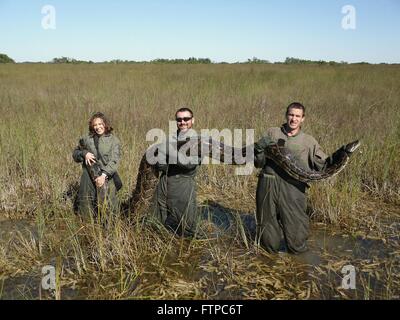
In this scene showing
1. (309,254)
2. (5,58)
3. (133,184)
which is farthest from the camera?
(5,58)

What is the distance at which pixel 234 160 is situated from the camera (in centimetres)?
375

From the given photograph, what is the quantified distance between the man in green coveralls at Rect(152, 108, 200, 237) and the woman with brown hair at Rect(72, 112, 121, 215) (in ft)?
2.21

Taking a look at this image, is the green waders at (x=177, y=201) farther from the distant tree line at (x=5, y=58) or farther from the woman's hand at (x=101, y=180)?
the distant tree line at (x=5, y=58)

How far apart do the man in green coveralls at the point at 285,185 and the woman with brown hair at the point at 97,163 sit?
1835 millimetres

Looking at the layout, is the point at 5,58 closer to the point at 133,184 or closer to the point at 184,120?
the point at 133,184

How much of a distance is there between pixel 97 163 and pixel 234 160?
68.8 inches

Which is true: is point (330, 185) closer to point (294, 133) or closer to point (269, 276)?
point (294, 133)

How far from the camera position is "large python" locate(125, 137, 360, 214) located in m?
3.46

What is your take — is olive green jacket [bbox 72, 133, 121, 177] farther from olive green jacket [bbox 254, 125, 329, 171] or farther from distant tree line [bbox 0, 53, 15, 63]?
distant tree line [bbox 0, 53, 15, 63]

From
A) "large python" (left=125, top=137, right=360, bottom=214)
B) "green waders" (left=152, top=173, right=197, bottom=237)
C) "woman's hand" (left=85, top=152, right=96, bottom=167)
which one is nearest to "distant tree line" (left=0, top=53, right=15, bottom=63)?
"woman's hand" (left=85, top=152, right=96, bottom=167)

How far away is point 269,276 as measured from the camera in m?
3.35

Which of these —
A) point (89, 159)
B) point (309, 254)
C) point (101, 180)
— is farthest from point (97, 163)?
point (309, 254)
